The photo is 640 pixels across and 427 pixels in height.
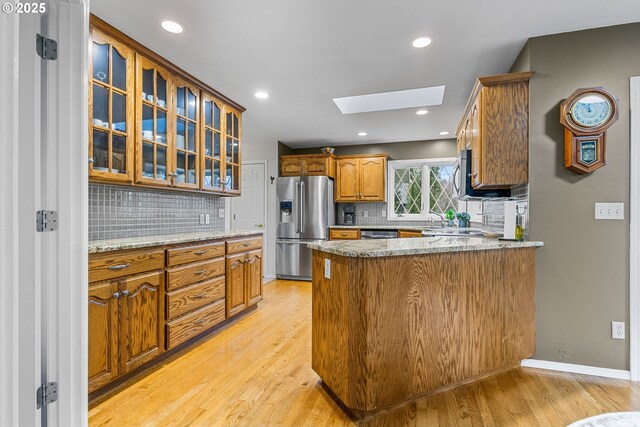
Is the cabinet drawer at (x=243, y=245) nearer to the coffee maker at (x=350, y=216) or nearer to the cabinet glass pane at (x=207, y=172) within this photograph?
the cabinet glass pane at (x=207, y=172)

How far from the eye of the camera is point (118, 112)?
2.33 meters

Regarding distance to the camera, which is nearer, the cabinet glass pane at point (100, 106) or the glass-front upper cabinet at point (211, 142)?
the cabinet glass pane at point (100, 106)

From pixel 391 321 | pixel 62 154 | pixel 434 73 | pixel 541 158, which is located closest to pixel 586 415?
pixel 391 321

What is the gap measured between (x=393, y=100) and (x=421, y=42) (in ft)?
4.90

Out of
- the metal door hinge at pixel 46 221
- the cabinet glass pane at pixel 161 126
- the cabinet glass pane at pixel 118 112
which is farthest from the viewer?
the cabinet glass pane at pixel 161 126

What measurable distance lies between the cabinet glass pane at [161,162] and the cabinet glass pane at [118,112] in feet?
1.14

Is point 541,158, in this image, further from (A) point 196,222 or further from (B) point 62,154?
(A) point 196,222

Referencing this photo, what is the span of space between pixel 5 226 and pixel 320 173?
4653 millimetres

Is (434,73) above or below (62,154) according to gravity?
above

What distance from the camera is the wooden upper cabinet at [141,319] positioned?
2031 millimetres

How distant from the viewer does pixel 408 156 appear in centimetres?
575

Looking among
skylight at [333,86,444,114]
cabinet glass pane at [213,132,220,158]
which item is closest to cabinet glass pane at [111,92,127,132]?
cabinet glass pane at [213,132,220,158]

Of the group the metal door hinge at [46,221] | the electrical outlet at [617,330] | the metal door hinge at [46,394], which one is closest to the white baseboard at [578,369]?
the electrical outlet at [617,330]

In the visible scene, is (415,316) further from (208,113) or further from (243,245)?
(208,113)
